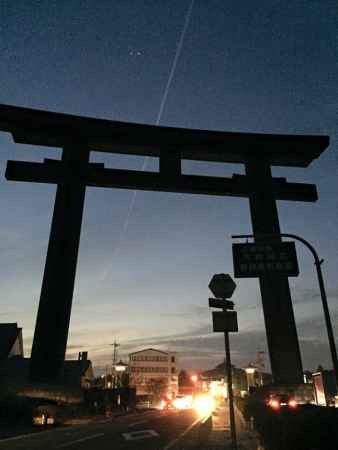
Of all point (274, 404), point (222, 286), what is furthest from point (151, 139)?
point (274, 404)

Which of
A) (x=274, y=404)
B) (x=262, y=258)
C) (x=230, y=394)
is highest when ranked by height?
(x=262, y=258)

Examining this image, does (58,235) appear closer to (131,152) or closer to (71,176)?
(71,176)

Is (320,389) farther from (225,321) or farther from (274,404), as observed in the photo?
(225,321)

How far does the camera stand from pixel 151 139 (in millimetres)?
16375

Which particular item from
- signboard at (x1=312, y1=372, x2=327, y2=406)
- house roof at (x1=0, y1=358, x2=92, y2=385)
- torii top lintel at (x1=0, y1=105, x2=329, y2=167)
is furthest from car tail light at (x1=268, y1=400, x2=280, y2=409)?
signboard at (x1=312, y1=372, x2=327, y2=406)

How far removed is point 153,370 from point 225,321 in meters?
101

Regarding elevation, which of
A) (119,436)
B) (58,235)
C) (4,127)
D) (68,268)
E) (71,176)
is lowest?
(119,436)

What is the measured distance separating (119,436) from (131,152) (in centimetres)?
1168

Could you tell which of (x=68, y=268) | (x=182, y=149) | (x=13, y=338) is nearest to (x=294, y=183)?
(x=182, y=149)

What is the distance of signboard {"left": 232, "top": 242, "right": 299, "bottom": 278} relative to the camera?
11.1 m

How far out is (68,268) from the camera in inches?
544

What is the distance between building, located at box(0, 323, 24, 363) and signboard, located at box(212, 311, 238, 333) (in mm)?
32723

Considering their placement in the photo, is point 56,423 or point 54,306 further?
point 56,423

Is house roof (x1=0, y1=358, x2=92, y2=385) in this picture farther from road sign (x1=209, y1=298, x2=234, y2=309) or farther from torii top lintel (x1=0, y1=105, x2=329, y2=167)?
road sign (x1=209, y1=298, x2=234, y2=309)
